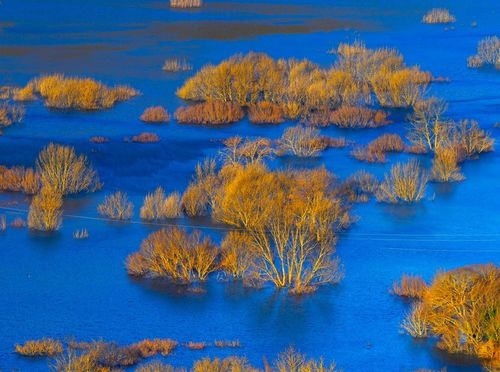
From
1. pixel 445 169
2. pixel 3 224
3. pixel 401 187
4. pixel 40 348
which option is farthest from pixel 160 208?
pixel 445 169

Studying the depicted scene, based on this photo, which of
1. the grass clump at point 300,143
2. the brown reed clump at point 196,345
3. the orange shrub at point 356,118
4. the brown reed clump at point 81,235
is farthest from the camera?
the orange shrub at point 356,118

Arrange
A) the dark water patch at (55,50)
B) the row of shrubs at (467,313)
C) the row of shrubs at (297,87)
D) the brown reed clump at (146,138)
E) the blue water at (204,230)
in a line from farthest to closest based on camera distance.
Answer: the dark water patch at (55,50) < the row of shrubs at (297,87) < the brown reed clump at (146,138) < the blue water at (204,230) < the row of shrubs at (467,313)

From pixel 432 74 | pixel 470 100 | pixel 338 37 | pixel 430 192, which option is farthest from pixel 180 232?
pixel 338 37

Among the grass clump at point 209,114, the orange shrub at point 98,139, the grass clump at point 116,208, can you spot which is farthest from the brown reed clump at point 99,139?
the grass clump at point 116,208

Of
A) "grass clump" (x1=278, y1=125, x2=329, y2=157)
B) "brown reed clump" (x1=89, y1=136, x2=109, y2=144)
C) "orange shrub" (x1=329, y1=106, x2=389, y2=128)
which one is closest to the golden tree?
"grass clump" (x1=278, y1=125, x2=329, y2=157)

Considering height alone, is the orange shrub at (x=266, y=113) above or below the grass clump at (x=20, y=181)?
above

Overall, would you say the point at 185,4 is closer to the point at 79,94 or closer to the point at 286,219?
the point at 79,94

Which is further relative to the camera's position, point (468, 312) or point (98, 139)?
point (98, 139)

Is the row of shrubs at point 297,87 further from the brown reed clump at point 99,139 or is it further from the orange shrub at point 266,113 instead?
the brown reed clump at point 99,139
